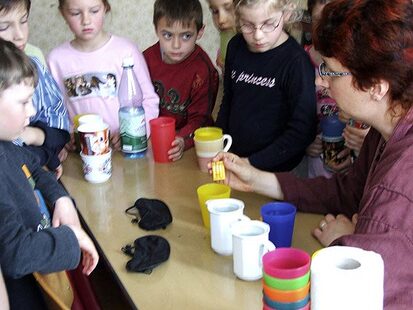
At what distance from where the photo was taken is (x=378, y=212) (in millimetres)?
990

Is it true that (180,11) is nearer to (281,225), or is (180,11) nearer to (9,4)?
(9,4)

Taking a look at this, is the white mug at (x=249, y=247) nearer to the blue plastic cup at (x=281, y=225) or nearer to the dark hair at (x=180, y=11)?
the blue plastic cup at (x=281, y=225)

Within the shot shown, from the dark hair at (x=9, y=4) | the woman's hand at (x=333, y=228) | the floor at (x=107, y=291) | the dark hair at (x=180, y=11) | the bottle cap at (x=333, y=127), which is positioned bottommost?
the floor at (x=107, y=291)

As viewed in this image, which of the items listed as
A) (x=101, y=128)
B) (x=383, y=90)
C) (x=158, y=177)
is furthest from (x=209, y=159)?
(x=383, y=90)

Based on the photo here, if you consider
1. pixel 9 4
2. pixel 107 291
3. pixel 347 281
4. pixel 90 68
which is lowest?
pixel 107 291

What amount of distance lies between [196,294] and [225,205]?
0.82 ft

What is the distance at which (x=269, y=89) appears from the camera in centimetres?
187

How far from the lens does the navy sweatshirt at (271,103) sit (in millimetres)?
1779

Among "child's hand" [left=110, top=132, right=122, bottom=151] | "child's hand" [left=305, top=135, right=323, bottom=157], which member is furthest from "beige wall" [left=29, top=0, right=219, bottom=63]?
"child's hand" [left=305, top=135, right=323, bottom=157]

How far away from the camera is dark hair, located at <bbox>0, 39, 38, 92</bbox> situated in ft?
4.29

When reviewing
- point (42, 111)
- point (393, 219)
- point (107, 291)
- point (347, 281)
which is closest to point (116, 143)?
point (42, 111)

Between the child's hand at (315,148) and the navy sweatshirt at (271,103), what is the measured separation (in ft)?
0.11

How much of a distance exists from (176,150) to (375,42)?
0.93 meters

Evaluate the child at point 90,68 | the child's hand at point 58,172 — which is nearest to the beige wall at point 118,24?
the child at point 90,68
